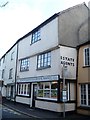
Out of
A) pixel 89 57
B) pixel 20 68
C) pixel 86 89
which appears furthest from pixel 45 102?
pixel 20 68

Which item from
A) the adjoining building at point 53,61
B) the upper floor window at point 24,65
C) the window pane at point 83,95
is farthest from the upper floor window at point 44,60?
the window pane at point 83,95

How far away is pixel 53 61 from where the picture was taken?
18.7m

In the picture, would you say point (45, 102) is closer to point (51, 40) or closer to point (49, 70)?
point (49, 70)

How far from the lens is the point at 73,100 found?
1820cm

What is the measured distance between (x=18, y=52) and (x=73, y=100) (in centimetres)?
1195

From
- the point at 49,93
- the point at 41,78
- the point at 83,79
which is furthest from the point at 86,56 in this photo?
the point at 41,78

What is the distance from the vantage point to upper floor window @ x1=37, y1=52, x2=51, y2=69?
19719 millimetres

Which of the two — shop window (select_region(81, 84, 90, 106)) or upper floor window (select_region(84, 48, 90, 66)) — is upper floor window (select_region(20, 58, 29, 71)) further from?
shop window (select_region(81, 84, 90, 106))

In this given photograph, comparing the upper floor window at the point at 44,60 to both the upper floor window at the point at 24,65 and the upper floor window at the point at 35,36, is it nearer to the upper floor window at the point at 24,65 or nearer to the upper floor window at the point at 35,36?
the upper floor window at the point at 35,36

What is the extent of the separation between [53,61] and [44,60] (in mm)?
1911

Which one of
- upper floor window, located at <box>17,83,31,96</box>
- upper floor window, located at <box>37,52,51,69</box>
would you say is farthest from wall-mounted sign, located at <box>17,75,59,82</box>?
upper floor window, located at <box>37,52,51,69</box>

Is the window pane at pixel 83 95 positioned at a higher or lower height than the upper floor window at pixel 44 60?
lower

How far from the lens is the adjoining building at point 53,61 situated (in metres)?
17.9

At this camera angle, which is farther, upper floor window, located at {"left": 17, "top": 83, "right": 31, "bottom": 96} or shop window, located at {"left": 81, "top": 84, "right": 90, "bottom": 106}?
upper floor window, located at {"left": 17, "top": 83, "right": 31, "bottom": 96}
